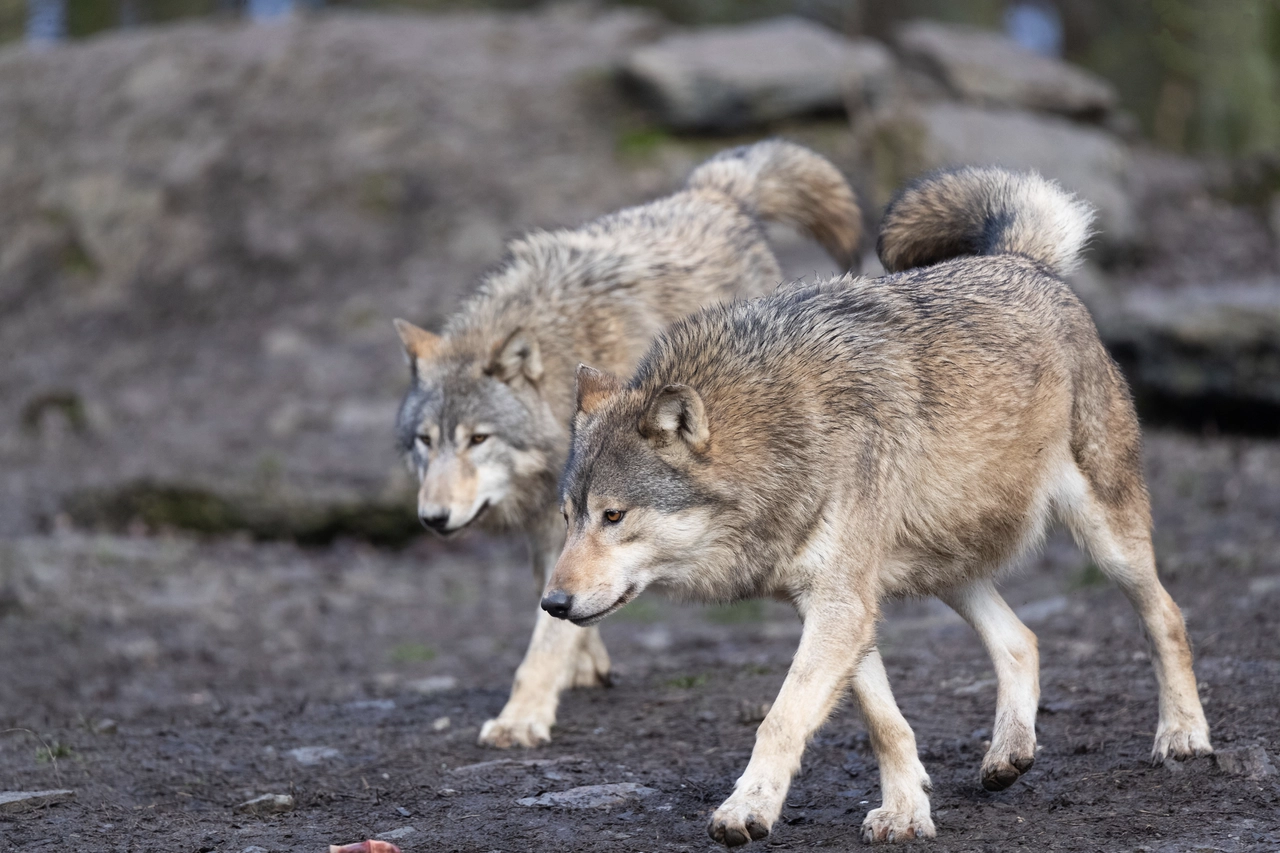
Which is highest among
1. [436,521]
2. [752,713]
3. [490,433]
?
[490,433]

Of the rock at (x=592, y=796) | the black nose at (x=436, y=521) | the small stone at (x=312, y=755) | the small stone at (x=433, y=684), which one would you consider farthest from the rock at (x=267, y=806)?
the small stone at (x=433, y=684)

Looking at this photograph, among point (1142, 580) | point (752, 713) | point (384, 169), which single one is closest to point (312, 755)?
point (752, 713)

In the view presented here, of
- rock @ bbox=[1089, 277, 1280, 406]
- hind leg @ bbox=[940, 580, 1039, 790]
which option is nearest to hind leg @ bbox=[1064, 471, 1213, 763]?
hind leg @ bbox=[940, 580, 1039, 790]

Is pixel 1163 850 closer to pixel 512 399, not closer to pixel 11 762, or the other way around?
pixel 512 399

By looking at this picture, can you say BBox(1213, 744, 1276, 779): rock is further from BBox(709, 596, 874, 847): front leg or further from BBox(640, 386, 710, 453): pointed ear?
BBox(640, 386, 710, 453): pointed ear

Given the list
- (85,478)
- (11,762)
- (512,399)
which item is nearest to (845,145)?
(85,478)

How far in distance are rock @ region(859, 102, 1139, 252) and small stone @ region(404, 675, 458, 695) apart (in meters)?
9.95

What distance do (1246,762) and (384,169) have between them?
14.1 meters

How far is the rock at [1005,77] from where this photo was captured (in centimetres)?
1805

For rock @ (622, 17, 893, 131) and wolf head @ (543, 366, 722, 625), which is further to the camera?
rock @ (622, 17, 893, 131)

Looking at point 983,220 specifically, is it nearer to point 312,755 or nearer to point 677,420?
point 677,420

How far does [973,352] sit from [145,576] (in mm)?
7242

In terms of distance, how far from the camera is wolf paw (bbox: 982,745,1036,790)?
4.65 metres

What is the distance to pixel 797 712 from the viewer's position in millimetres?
4125
